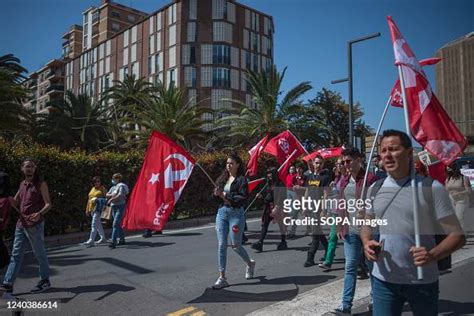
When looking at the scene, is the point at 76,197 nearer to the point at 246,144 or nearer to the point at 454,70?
the point at 454,70

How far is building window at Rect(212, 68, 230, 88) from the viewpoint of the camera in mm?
52344

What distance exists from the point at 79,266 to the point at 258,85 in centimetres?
2119

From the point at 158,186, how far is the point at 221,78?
4802 cm

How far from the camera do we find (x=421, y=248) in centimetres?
243

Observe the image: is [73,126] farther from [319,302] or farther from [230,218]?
[319,302]

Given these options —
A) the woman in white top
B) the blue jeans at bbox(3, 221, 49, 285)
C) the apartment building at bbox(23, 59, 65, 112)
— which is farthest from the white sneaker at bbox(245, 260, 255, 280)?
the apartment building at bbox(23, 59, 65, 112)

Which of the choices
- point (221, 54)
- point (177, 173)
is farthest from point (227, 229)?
point (221, 54)

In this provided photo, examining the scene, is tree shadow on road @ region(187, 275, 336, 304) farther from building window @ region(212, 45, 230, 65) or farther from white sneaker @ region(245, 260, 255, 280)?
building window @ region(212, 45, 230, 65)

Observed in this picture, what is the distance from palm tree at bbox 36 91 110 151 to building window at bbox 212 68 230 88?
17.4 meters

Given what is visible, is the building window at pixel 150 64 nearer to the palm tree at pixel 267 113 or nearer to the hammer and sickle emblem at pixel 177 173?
the palm tree at pixel 267 113

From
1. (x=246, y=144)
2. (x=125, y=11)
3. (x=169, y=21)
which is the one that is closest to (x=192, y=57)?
Result: (x=169, y=21)

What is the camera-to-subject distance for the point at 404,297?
102 inches

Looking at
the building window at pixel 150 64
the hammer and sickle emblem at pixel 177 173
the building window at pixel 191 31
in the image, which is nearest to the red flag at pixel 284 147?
the hammer and sickle emblem at pixel 177 173

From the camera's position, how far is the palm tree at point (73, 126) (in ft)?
118
